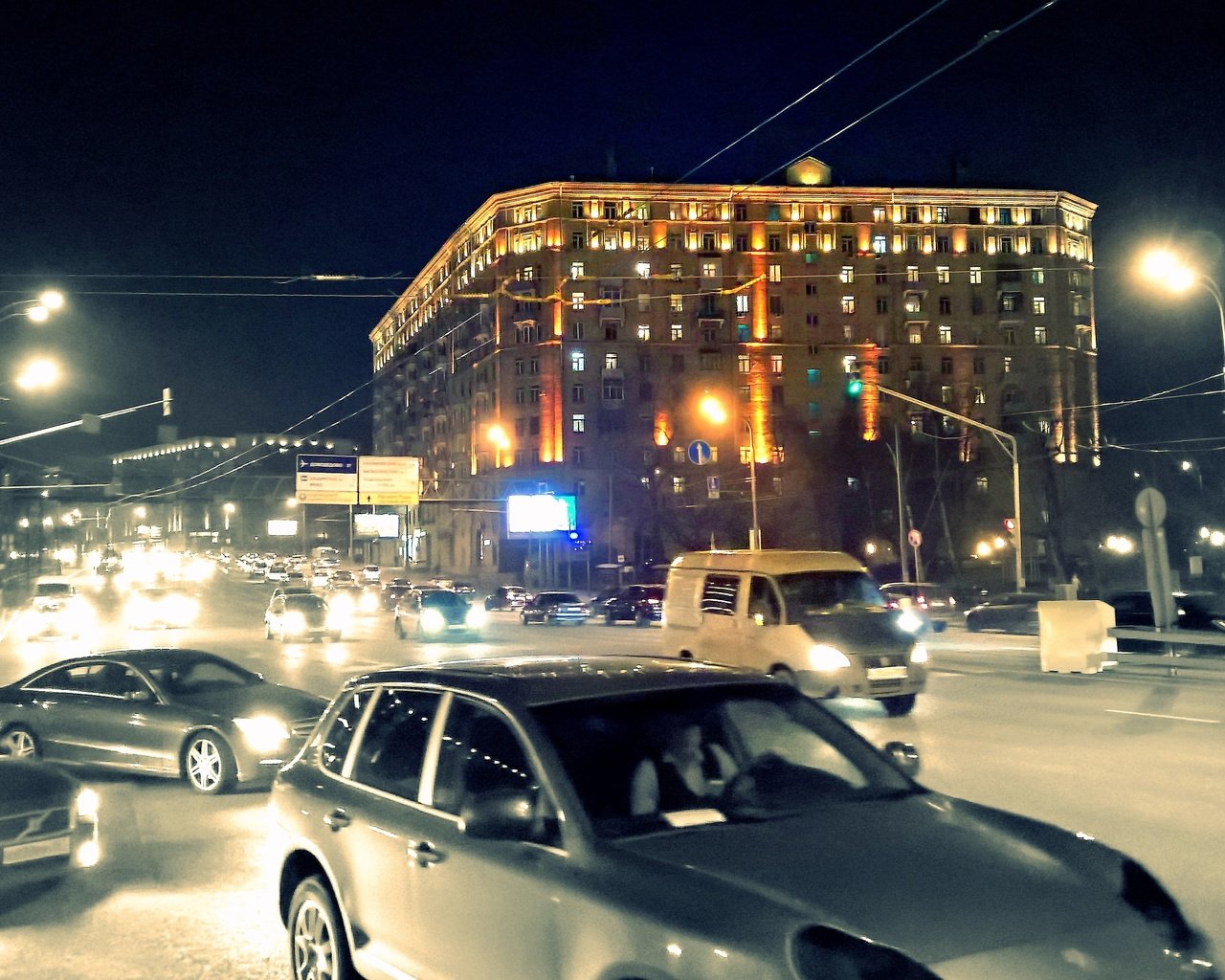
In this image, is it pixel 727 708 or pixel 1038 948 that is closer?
pixel 1038 948

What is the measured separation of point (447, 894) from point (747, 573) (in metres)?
13.2

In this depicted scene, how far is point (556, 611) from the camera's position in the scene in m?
50.1

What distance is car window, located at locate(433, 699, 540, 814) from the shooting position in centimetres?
470

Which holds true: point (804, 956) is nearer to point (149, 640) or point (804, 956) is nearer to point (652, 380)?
point (149, 640)

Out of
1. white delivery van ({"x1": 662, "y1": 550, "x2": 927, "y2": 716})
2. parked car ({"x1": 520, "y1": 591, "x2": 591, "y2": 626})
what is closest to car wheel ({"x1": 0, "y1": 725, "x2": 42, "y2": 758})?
white delivery van ({"x1": 662, "y1": 550, "x2": 927, "y2": 716})

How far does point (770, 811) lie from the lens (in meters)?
4.50

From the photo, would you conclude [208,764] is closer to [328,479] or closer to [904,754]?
[904,754]

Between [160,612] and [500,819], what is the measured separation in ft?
158

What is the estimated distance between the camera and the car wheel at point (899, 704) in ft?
55.9

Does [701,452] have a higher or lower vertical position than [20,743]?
higher

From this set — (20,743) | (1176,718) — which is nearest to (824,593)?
(1176,718)

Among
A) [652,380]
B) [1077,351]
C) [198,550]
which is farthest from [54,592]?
[198,550]

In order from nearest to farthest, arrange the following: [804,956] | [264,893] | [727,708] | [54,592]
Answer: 1. [804,956]
2. [727,708]
3. [264,893]
4. [54,592]

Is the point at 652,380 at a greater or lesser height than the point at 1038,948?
greater
